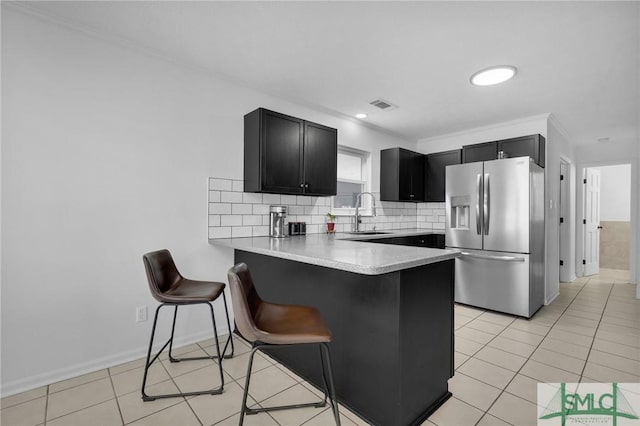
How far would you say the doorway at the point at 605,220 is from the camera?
5.59 meters

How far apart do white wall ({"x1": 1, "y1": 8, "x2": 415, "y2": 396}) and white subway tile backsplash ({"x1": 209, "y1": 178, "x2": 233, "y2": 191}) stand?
0.21 ft

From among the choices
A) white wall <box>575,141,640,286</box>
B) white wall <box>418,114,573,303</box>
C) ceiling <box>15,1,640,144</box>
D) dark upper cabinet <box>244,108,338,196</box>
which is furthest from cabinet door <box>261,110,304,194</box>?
white wall <box>575,141,640,286</box>

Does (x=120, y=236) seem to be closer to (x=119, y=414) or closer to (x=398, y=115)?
(x=119, y=414)

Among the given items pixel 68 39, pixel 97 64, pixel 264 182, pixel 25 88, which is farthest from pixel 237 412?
pixel 68 39

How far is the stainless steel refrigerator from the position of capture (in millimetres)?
3240

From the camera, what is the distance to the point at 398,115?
3865 mm

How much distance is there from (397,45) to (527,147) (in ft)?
8.18

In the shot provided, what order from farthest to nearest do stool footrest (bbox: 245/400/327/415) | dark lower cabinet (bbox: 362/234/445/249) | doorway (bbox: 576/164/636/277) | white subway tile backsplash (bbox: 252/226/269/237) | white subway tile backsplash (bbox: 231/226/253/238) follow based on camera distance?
doorway (bbox: 576/164/636/277)
dark lower cabinet (bbox: 362/234/445/249)
white subway tile backsplash (bbox: 252/226/269/237)
white subway tile backsplash (bbox: 231/226/253/238)
stool footrest (bbox: 245/400/327/415)

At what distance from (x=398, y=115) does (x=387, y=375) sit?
321 cm

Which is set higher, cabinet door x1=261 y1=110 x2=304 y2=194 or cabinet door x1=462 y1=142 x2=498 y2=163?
cabinet door x1=462 y1=142 x2=498 y2=163

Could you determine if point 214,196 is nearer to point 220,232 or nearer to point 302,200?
point 220,232

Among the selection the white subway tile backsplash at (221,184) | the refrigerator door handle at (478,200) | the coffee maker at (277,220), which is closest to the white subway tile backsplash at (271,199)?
the coffee maker at (277,220)

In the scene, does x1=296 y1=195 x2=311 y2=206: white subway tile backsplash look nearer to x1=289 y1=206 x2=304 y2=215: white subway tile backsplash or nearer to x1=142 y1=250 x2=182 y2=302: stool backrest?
x1=289 y1=206 x2=304 y2=215: white subway tile backsplash

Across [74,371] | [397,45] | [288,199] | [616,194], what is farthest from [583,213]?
[74,371]
